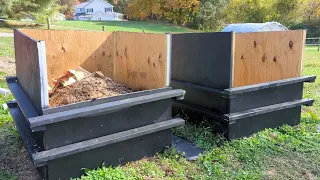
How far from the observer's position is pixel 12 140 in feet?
9.75

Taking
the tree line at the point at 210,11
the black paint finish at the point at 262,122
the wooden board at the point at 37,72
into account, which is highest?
the tree line at the point at 210,11

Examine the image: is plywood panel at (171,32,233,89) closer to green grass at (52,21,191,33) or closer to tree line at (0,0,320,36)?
tree line at (0,0,320,36)

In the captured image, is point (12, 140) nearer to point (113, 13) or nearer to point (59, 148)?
point (59, 148)

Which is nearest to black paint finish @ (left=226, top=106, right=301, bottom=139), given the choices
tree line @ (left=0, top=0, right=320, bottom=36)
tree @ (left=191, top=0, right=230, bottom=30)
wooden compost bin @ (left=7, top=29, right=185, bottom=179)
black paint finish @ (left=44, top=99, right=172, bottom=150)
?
wooden compost bin @ (left=7, top=29, right=185, bottom=179)

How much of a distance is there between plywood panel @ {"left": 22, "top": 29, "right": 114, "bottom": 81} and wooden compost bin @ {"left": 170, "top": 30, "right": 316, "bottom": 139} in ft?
2.76

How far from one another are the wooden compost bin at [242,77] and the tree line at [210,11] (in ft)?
55.0

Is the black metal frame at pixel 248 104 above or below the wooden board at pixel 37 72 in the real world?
below

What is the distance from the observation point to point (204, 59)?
10.6 ft

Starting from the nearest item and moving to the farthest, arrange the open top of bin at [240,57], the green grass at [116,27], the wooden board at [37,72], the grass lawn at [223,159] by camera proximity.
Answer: the wooden board at [37,72]
the grass lawn at [223,159]
the open top of bin at [240,57]
the green grass at [116,27]

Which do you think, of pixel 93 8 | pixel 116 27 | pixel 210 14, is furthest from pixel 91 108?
pixel 93 8

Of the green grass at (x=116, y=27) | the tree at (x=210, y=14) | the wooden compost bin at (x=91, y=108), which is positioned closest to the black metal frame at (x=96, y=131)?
the wooden compost bin at (x=91, y=108)

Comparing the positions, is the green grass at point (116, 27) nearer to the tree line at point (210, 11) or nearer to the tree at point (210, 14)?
the tree line at point (210, 11)

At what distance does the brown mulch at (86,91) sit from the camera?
2680 mm

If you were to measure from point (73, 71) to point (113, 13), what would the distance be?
56402mm
